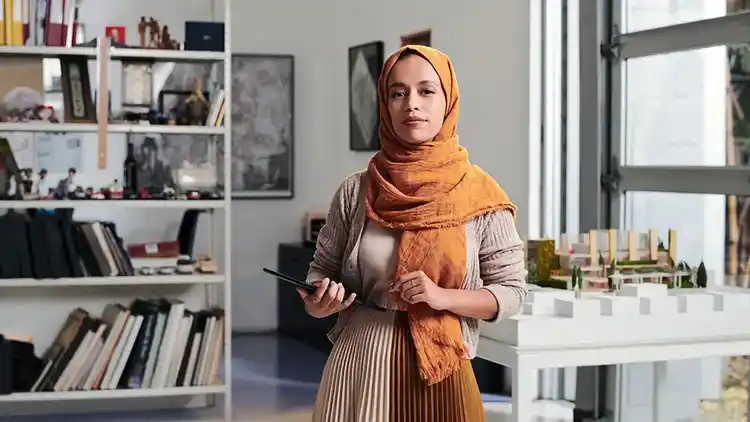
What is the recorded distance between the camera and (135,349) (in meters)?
4.41

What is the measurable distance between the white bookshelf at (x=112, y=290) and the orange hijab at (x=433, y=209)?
9.25 ft

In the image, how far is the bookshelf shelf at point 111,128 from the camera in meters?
4.24

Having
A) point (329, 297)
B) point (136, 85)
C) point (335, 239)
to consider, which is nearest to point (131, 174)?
point (136, 85)

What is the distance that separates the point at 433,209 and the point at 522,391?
122cm

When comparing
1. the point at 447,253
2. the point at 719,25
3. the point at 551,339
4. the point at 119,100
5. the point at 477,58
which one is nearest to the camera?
the point at 447,253

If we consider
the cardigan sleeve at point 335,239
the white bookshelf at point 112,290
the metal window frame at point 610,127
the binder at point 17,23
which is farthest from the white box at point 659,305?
the binder at point 17,23

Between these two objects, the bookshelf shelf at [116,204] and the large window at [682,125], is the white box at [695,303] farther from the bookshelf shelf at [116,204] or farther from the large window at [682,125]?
the bookshelf shelf at [116,204]

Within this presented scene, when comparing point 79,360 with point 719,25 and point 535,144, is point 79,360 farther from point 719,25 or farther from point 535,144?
point 719,25

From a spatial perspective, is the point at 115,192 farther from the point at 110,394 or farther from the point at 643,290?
the point at 643,290

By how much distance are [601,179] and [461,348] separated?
9.57 feet

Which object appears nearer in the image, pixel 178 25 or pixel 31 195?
pixel 31 195

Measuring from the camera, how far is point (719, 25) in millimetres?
3797

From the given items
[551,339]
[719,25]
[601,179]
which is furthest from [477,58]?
[551,339]

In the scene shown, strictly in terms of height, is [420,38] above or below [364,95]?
above
